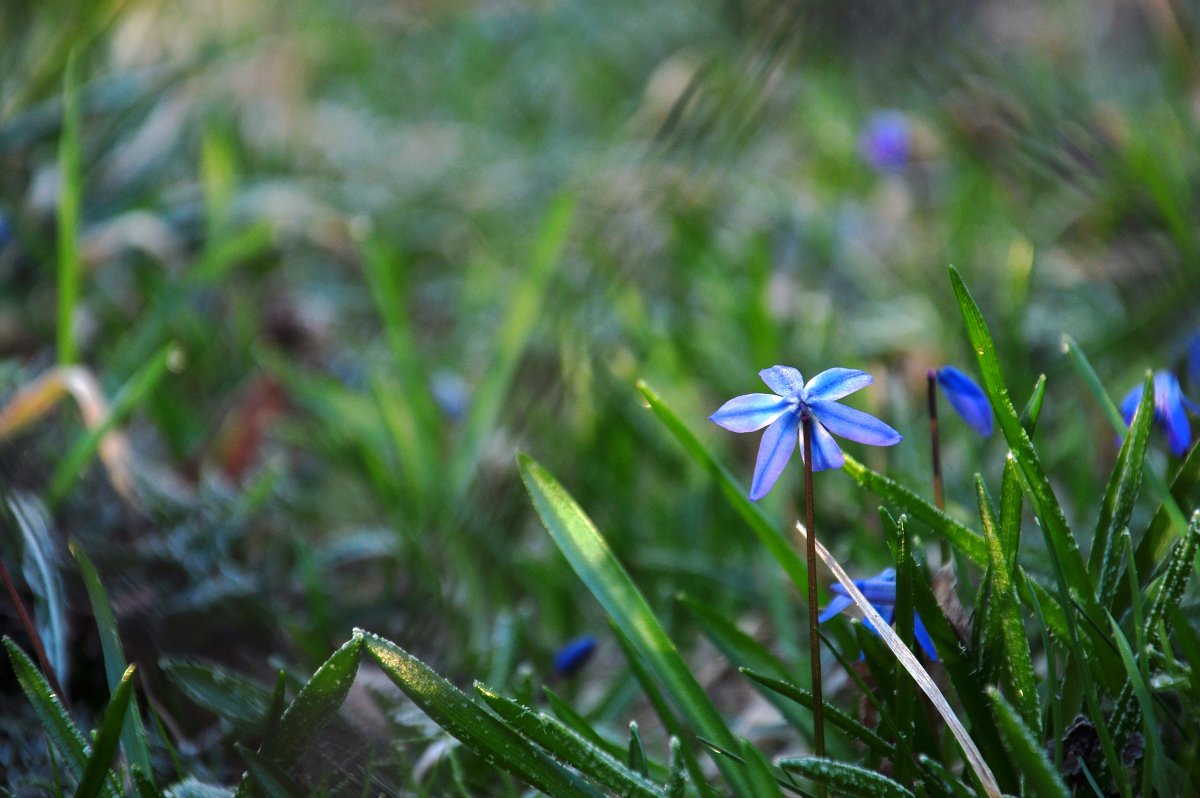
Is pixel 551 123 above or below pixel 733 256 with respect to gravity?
above

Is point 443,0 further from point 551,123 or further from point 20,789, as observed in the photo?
point 20,789

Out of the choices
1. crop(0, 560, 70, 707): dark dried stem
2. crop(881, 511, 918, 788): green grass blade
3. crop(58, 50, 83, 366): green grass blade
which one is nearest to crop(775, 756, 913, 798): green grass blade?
crop(881, 511, 918, 788): green grass blade

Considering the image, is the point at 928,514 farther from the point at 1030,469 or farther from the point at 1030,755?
the point at 1030,755

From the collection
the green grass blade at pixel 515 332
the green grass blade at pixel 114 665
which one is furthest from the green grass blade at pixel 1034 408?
the green grass blade at pixel 515 332

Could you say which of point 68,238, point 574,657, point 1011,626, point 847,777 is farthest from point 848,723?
point 68,238

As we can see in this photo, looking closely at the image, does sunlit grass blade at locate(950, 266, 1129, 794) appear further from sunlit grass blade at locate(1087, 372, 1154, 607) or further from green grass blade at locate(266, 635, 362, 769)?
green grass blade at locate(266, 635, 362, 769)

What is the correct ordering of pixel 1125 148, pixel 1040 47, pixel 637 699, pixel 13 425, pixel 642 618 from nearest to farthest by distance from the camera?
pixel 642 618
pixel 637 699
pixel 13 425
pixel 1125 148
pixel 1040 47

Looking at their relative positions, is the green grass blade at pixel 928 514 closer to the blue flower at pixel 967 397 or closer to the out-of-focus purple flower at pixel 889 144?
the blue flower at pixel 967 397

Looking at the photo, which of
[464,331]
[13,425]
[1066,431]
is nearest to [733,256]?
[464,331]
